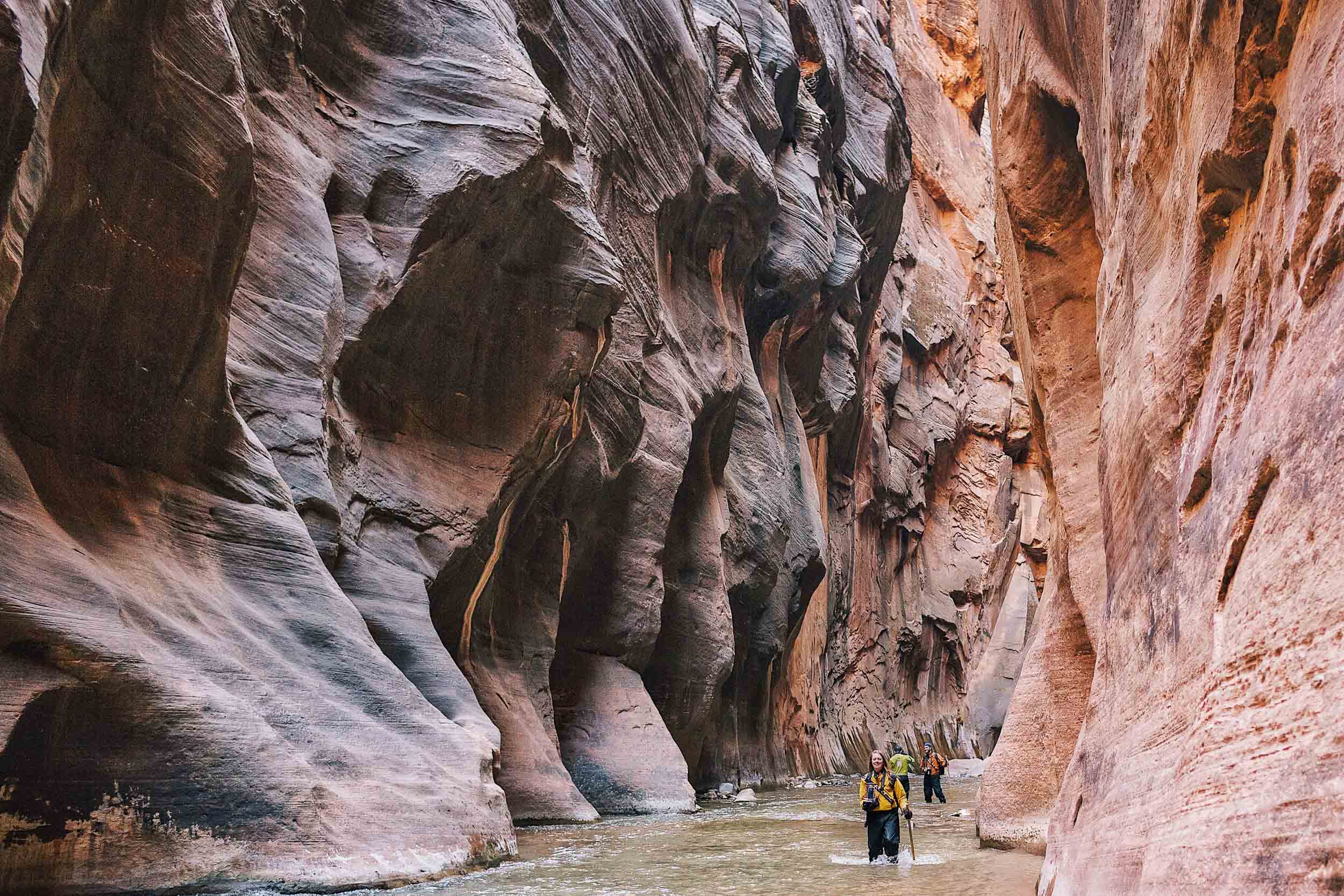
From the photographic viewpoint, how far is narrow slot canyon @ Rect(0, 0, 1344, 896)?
16.0 ft

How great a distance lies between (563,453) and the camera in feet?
52.0

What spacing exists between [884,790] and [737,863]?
5.29ft

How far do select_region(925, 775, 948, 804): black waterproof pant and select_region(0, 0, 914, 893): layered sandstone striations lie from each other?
4159 mm

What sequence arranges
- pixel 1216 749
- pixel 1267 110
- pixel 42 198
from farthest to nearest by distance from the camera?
1. pixel 42 198
2. pixel 1267 110
3. pixel 1216 749

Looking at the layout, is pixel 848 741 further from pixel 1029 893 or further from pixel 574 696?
pixel 1029 893

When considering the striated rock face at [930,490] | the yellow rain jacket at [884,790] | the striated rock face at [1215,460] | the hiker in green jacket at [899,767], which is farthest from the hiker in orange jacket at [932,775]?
the striated rock face at [1215,460]

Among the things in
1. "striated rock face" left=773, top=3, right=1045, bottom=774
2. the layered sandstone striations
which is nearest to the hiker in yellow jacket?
the layered sandstone striations

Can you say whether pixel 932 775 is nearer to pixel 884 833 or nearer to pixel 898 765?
pixel 898 765

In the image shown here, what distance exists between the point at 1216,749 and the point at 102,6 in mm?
7384

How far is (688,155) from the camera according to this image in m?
21.1

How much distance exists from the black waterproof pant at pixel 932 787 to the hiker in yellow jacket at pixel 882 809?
11150mm

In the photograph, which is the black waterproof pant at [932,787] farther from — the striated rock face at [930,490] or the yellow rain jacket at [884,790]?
the yellow rain jacket at [884,790]

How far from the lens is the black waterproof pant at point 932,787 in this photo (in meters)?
21.5

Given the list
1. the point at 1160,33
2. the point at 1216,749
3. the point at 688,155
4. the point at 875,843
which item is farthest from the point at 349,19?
the point at 1216,749
